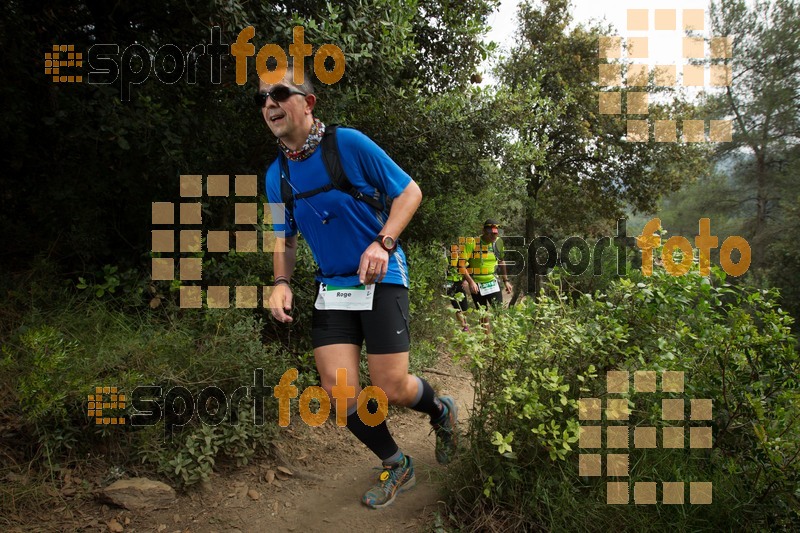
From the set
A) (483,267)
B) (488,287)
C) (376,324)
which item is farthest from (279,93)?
(488,287)

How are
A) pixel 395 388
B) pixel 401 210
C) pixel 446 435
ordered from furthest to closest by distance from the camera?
pixel 446 435 < pixel 395 388 < pixel 401 210

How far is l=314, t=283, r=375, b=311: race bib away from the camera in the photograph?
8.98 ft

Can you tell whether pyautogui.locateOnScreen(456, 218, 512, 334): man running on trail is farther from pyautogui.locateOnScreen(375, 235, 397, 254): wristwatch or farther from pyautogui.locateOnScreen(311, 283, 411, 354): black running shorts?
pyautogui.locateOnScreen(375, 235, 397, 254): wristwatch

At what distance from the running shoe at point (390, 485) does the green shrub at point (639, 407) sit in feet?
1.33

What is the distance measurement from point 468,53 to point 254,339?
4690 mm

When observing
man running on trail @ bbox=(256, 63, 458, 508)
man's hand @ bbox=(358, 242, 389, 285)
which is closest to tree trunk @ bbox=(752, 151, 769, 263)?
man running on trail @ bbox=(256, 63, 458, 508)

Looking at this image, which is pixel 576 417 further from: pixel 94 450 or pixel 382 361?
pixel 94 450

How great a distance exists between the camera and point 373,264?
247cm

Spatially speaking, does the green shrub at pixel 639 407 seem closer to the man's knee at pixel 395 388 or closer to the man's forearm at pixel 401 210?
the man's knee at pixel 395 388

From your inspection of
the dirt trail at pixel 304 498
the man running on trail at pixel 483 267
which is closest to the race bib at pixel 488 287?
the man running on trail at pixel 483 267

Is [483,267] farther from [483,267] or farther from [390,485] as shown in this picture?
[390,485]

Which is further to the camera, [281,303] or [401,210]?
[281,303]

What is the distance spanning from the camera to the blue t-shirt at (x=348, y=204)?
2.67 meters

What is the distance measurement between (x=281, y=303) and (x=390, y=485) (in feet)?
4.35
